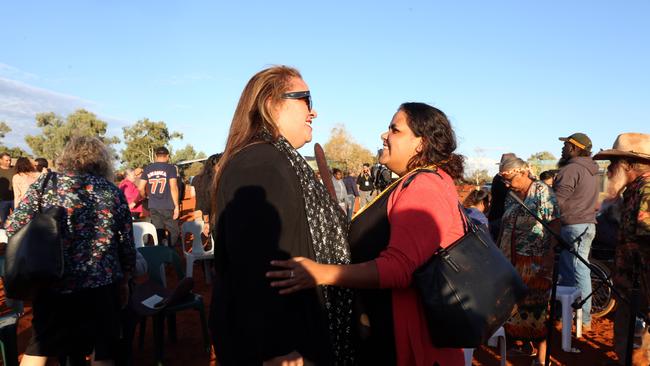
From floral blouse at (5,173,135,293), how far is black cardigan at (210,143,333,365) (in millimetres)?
1757

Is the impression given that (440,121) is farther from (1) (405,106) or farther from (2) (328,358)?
(2) (328,358)

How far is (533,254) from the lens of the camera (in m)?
4.57

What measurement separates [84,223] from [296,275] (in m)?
2.12

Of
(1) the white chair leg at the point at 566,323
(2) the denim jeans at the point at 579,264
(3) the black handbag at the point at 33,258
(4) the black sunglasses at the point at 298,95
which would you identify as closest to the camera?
(4) the black sunglasses at the point at 298,95

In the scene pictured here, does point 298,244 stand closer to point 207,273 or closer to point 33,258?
point 33,258

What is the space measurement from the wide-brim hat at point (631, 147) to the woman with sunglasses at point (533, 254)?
125 centimetres

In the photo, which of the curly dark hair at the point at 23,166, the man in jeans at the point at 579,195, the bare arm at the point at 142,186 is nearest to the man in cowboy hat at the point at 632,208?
the man in jeans at the point at 579,195

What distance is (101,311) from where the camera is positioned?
306 centimetres

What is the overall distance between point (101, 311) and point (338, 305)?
2008mm

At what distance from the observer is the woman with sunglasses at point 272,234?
146cm

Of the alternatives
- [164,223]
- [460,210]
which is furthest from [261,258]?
[164,223]

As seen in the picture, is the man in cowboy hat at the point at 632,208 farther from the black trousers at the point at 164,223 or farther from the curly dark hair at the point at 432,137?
the black trousers at the point at 164,223

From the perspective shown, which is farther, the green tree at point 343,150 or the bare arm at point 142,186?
the green tree at point 343,150

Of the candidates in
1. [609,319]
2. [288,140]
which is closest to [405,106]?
[288,140]
